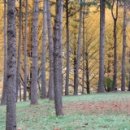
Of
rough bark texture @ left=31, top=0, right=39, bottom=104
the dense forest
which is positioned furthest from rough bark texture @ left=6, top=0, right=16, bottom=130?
rough bark texture @ left=31, top=0, right=39, bottom=104

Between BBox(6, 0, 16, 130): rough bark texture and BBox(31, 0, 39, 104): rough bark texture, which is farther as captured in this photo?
BBox(31, 0, 39, 104): rough bark texture

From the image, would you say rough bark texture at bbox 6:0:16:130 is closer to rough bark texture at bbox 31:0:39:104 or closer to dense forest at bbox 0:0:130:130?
dense forest at bbox 0:0:130:130

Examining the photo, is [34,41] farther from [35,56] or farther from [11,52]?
[11,52]

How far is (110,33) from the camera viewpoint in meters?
43.5

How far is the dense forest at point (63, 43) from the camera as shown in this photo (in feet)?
66.4

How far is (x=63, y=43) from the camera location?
40.4 m

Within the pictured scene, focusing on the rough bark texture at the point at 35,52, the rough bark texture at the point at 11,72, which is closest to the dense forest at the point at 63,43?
the rough bark texture at the point at 35,52

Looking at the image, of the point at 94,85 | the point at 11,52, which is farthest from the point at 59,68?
the point at 94,85

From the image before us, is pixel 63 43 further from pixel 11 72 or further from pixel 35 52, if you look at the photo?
pixel 11 72

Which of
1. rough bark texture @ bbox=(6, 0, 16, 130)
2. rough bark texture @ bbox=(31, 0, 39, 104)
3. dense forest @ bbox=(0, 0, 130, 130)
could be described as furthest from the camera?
dense forest @ bbox=(0, 0, 130, 130)

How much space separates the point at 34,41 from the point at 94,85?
1179 inches

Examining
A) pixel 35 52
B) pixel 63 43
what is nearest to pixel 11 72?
pixel 35 52

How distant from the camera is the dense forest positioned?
66.4 feet

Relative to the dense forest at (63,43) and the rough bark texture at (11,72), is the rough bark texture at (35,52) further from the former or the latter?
the rough bark texture at (11,72)
